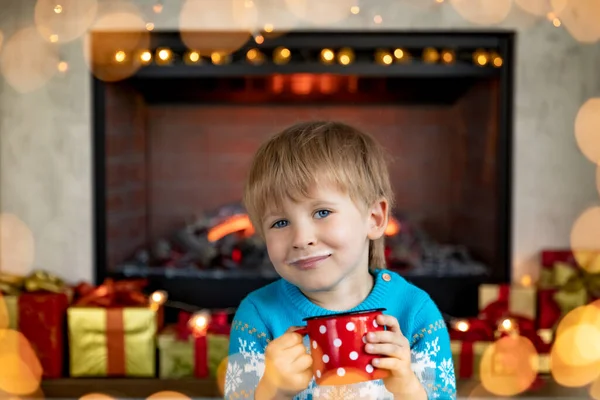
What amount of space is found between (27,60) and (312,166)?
5.66 ft

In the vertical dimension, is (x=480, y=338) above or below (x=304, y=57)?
below

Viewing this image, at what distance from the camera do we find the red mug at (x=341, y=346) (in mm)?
889

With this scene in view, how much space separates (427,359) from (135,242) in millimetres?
1894

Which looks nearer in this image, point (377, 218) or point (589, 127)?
point (377, 218)

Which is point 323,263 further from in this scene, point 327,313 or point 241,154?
point 241,154

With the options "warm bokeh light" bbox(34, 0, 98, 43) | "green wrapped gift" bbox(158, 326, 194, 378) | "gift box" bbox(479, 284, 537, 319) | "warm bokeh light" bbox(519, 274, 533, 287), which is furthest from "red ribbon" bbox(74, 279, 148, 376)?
"warm bokeh light" bbox(519, 274, 533, 287)

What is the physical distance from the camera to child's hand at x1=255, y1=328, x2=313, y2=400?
940mm

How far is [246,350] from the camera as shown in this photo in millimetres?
1129

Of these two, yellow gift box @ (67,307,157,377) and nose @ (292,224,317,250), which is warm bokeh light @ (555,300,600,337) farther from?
nose @ (292,224,317,250)

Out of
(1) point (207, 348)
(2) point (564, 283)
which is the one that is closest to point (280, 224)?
(1) point (207, 348)

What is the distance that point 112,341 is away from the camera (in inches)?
91.4

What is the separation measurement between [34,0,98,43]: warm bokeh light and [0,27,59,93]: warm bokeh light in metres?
0.04

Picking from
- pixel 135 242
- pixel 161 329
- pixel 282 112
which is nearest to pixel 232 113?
pixel 282 112

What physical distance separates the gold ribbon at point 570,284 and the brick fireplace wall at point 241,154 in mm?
420
